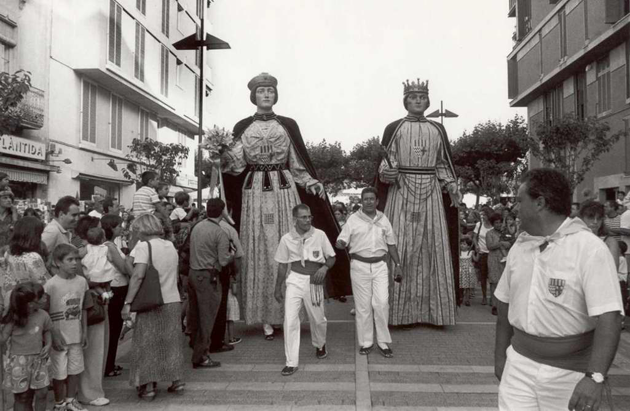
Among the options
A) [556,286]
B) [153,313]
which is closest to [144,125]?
[153,313]

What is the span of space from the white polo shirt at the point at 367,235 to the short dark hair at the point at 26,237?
3315mm

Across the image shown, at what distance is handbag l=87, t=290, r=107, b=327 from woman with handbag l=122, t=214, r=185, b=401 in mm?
178

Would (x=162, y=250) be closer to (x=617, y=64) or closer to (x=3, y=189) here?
(x=3, y=189)

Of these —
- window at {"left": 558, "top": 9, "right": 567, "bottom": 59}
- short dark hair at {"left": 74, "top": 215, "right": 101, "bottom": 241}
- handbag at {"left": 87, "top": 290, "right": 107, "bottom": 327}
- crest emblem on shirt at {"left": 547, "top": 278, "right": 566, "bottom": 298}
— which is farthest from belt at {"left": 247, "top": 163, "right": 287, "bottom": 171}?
window at {"left": 558, "top": 9, "right": 567, "bottom": 59}

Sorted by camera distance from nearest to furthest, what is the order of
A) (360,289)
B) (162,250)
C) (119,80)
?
(162,250)
(360,289)
(119,80)

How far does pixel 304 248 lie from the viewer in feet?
22.5

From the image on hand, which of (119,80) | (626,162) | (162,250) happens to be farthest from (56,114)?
(626,162)

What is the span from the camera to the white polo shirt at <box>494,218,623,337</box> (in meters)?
2.85

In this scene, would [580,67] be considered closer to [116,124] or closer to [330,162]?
[116,124]

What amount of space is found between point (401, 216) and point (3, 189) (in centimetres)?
480

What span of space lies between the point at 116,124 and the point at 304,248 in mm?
20087

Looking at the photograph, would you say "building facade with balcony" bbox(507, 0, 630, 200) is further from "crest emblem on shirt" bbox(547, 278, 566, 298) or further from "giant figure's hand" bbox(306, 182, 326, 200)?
"crest emblem on shirt" bbox(547, 278, 566, 298)

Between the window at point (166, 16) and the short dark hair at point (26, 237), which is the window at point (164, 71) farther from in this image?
the short dark hair at point (26, 237)

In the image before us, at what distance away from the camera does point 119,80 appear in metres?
23.5
